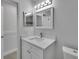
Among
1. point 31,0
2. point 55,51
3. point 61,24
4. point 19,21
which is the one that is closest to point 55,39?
point 55,51

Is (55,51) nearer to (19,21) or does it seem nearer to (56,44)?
(56,44)

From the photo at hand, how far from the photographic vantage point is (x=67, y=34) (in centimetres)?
136

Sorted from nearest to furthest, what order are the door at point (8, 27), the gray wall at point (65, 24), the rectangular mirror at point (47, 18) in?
the gray wall at point (65, 24)
the rectangular mirror at point (47, 18)
the door at point (8, 27)

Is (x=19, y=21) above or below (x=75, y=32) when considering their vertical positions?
above

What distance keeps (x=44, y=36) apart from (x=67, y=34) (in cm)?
77

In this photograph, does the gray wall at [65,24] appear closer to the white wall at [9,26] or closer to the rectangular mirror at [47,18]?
the rectangular mirror at [47,18]

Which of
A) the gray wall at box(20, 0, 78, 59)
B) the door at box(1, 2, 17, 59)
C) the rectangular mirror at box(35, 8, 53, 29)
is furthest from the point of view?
the door at box(1, 2, 17, 59)

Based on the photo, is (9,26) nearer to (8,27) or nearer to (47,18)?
(8,27)

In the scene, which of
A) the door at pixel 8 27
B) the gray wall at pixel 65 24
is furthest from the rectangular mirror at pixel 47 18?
the door at pixel 8 27

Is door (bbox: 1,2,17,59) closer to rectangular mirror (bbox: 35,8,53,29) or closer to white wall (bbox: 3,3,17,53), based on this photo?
white wall (bbox: 3,3,17,53)

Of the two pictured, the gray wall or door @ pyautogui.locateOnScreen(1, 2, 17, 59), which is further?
door @ pyautogui.locateOnScreen(1, 2, 17, 59)

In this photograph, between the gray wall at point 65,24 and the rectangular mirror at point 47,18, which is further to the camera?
the rectangular mirror at point 47,18

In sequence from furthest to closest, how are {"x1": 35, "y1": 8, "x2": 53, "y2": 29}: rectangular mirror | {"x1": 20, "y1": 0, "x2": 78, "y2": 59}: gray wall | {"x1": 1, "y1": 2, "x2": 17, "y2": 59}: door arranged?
{"x1": 1, "y1": 2, "x2": 17, "y2": 59}: door, {"x1": 35, "y1": 8, "x2": 53, "y2": 29}: rectangular mirror, {"x1": 20, "y1": 0, "x2": 78, "y2": 59}: gray wall

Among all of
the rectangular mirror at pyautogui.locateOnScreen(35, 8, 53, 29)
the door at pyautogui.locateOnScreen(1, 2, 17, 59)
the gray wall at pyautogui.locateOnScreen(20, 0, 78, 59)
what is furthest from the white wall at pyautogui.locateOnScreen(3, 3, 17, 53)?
the gray wall at pyautogui.locateOnScreen(20, 0, 78, 59)
